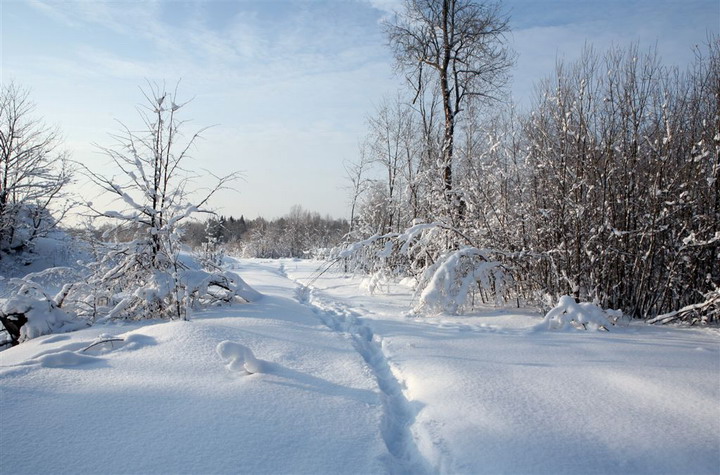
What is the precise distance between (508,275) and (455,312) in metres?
1.17

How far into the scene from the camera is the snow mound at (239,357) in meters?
3.34

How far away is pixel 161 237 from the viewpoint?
6262 mm

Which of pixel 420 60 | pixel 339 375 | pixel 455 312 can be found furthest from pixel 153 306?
pixel 420 60

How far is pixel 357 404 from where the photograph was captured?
301 centimetres

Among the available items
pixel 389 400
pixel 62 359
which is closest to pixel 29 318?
pixel 62 359

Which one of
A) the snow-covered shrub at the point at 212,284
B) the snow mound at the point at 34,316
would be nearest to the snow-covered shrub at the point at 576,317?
the snow-covered shrub at the point at 212,284

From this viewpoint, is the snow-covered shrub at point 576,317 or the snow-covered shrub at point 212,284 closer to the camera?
the snow-covered shrub at point 576,317

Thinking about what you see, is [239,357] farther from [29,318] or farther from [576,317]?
[576,317]

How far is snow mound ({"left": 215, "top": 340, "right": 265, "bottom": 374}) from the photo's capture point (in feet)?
11.0

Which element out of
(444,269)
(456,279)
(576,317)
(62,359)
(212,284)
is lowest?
(62,359)

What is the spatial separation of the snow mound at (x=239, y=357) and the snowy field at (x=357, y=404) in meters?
0.01

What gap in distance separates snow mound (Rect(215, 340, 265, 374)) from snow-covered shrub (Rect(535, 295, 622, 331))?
374 centimetres

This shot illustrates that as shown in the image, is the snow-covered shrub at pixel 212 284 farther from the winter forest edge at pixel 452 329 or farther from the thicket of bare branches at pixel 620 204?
the thicket of bare branches at pixel 620 204

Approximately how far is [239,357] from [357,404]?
113 centimetres
